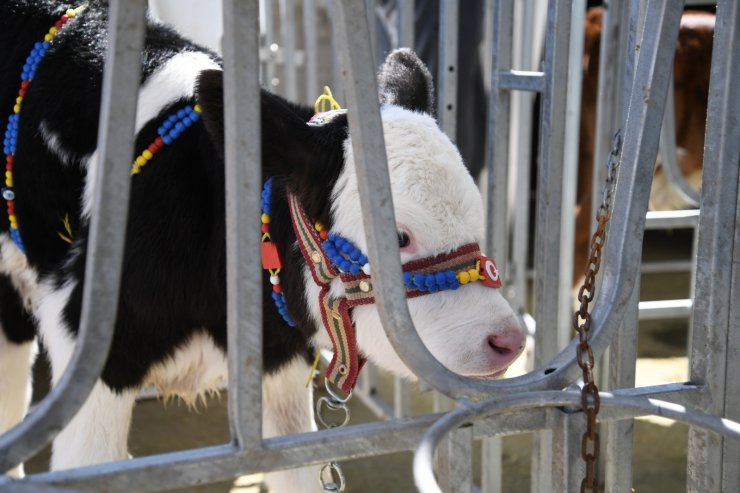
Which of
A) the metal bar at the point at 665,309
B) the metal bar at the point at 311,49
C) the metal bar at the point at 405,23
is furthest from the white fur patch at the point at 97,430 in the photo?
the metal bar at the point at 665,309

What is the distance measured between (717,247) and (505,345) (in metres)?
0.43

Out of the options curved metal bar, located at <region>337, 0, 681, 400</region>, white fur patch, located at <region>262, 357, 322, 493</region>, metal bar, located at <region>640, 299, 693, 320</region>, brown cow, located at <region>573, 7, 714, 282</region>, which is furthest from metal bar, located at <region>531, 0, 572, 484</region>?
brown cow, located at <region>573, 7, 714, 282</region>

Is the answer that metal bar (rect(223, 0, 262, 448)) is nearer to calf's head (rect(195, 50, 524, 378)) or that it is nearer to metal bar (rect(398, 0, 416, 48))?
calf's head (rect(195, 50, 524, 378))

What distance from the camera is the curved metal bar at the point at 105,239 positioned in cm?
96

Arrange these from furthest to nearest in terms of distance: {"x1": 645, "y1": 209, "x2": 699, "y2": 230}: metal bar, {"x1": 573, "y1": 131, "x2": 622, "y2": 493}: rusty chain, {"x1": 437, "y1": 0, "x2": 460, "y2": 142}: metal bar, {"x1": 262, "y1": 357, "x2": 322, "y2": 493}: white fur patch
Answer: {"x1": 645, "y1": 209, "x2": 699, "y2": 230}: metal bar → {"x1": 437, "y1": 0, "x2": 460, "y2": 142}: metal bar → {"x1": 262, "y1": 357, "x2": 322, "y2": 493}: white fur patch → {"x1": 573, "y1": 131, "x2": 622, "y2": 493}: rusty chain

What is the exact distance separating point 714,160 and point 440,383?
601 millimetres

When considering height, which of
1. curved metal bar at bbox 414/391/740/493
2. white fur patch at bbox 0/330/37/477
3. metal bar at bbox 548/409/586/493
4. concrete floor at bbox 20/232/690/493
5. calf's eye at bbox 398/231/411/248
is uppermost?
calf's eye at bbox 398/231/411/248

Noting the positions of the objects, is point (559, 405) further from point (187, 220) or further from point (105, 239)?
point (187, 220)

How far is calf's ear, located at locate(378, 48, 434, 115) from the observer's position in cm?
202

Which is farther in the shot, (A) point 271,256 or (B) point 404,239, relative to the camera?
(A) point 271,256

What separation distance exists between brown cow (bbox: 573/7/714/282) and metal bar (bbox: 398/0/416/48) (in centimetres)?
134

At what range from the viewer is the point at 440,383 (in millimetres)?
1129

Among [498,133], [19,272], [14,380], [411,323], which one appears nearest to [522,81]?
[498,133]

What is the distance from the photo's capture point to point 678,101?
4.00 meters
